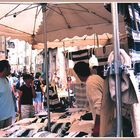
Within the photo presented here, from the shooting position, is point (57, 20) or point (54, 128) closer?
point (54, 128)

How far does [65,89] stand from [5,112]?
3.58 m

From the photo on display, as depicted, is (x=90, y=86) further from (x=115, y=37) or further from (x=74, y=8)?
(x=74, y=8)

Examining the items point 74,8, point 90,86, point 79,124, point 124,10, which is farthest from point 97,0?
point 74,8

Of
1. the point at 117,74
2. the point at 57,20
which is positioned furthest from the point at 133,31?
the point at 57,20

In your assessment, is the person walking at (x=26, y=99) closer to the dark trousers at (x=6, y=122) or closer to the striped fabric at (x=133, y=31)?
the dark trousers at (x=6, y=122)

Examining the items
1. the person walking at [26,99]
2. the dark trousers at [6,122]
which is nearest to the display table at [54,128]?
the dark trousers at [6,122]

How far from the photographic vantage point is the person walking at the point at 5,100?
333 cm

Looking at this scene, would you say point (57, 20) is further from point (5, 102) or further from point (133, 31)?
point (133, 31)

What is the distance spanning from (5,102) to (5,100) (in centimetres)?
2

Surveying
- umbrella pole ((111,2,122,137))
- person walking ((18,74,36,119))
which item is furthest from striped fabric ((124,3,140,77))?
person walking ((18,74,36,119))

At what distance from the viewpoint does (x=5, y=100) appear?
3.40 m

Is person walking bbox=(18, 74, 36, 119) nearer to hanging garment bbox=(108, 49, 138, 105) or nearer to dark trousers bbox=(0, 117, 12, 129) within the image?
dark trousers bbox=(0, 117, 12, 129)

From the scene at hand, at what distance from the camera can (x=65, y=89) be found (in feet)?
22.6

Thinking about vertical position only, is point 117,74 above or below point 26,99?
above
